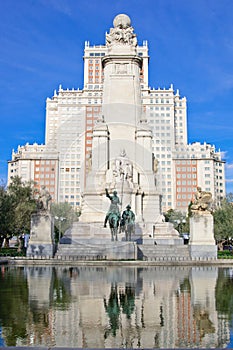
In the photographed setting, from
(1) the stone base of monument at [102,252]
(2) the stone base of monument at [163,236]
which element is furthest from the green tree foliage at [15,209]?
(2) the stone base of monument at [163,236]

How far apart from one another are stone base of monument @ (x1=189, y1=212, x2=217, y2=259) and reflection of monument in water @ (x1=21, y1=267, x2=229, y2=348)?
1577 cm

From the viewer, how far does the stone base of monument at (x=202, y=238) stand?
2947 centimetres

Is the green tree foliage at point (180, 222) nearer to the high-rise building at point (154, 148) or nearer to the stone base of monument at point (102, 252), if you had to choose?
the high-rise building at point (154, 148)

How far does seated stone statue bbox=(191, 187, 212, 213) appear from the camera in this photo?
99.3ft

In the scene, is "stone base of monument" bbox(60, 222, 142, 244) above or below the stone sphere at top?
below

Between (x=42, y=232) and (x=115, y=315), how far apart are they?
2198cm

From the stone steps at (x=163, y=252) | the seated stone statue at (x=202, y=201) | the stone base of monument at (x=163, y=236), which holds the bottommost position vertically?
the stone steps at (x=163, y=252)

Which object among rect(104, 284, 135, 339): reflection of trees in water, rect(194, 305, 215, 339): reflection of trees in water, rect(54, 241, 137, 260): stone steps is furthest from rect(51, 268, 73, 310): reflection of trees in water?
rect(54, 241, 137, 260): stone steps

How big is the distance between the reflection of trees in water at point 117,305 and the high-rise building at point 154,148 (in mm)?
105027

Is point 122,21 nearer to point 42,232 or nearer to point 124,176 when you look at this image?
point 124,176

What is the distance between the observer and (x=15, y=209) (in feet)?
136

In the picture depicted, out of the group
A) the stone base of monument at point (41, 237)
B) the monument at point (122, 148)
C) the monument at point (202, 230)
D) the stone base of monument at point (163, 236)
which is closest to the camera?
the stone base of monument at point (41, 237)

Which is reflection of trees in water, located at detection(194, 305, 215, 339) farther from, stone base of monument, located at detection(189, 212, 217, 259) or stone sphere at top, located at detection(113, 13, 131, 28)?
stone sphere at top, located at detection(113, 13, 131, 28)

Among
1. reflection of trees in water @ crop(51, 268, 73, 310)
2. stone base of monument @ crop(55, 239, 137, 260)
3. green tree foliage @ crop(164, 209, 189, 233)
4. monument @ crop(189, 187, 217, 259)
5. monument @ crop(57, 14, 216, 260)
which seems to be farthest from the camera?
green tree foliage @ crop(164, 209, 189, 233)
